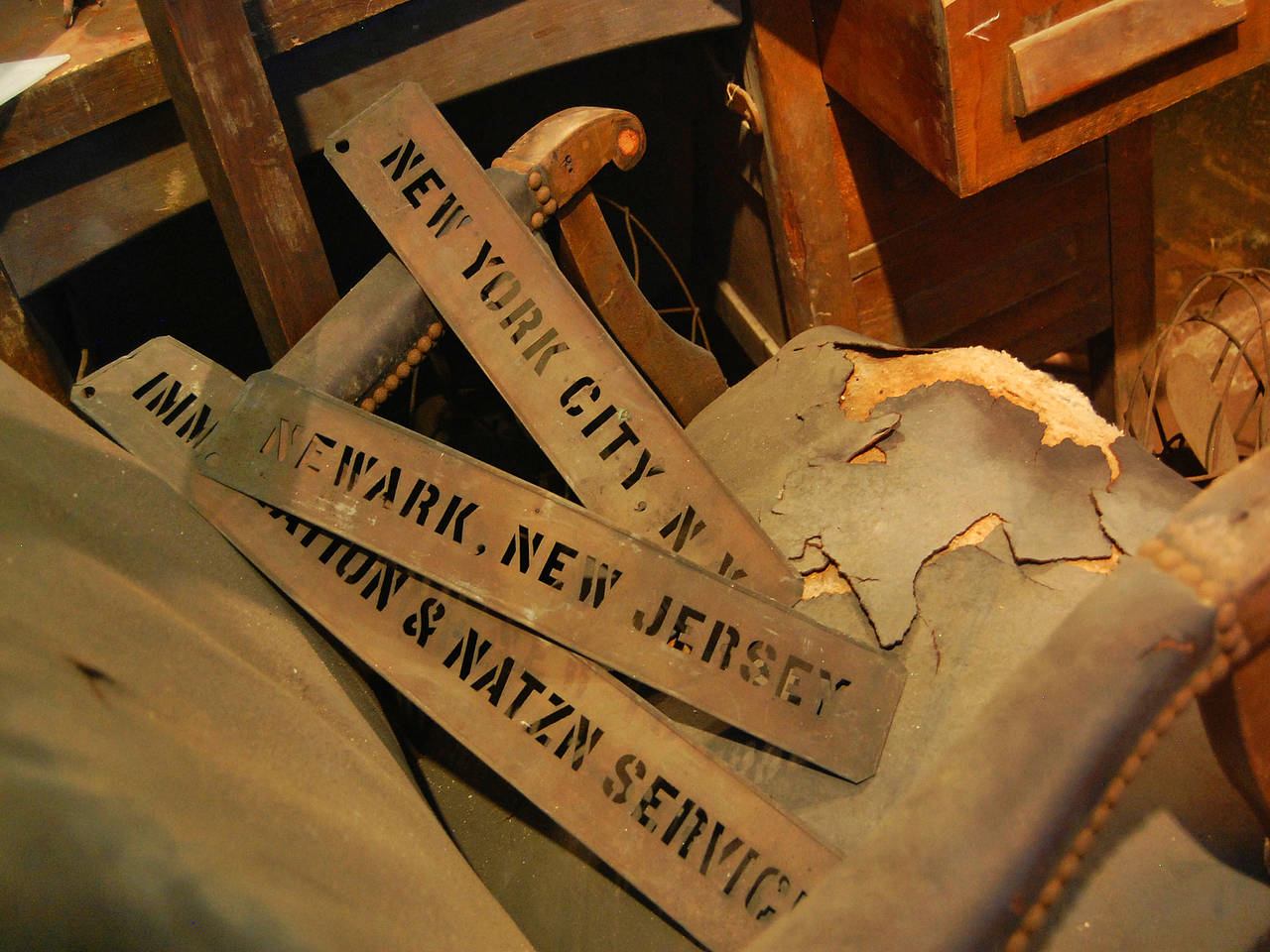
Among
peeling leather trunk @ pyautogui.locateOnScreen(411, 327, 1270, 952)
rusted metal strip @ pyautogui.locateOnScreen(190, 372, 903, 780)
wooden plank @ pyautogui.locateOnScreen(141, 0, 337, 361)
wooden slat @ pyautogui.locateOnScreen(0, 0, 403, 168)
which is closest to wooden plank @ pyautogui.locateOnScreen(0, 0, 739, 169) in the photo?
wooden slat @ pyautogui.locateOnScreen(0, 0, 403, 168)

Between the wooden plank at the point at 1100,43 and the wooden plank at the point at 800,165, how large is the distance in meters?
0.43

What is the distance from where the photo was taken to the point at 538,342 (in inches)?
51.4

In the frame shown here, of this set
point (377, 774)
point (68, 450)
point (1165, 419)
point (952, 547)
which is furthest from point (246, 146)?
point (1165, 419)

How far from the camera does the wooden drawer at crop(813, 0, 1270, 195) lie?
52.1 inches

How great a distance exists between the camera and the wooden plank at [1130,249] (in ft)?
6.31

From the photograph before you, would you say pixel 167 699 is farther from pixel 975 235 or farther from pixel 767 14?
pixel 975 235

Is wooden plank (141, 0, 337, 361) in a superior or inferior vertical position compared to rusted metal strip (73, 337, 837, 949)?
superior

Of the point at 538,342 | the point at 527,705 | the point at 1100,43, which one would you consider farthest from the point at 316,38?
the point at 1100,43

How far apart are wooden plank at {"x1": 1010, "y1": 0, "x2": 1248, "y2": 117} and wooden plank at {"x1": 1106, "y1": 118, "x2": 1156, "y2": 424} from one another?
505 mm

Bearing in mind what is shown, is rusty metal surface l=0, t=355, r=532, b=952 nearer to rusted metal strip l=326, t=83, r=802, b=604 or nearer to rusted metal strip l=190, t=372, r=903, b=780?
rusted metal strip l=190, t=372, r=903, b=780

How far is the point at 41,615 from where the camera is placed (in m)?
0.86

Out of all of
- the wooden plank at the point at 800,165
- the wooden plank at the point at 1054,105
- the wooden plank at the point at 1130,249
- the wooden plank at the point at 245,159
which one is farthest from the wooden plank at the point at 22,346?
the wooden plank at the point at 1130,249

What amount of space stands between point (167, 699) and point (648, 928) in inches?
22.4

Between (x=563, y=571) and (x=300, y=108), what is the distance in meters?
0.80
